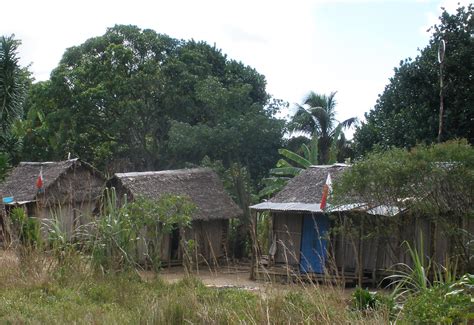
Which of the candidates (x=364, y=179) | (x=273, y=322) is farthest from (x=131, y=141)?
(x=273, y=322)

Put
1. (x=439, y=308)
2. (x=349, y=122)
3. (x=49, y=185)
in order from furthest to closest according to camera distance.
Answer: (x=349, y=122) → (x=49, y=185) → (x=439, y=308)

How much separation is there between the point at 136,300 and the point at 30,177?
Result: 1460 centimetres

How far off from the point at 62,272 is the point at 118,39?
16400mm

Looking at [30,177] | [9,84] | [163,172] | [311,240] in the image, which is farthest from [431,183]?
[30,177]

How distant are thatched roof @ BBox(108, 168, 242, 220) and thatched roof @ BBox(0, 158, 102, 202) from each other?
2.42m

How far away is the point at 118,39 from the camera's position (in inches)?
998

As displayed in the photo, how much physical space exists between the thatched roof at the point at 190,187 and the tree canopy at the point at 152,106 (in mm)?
2022

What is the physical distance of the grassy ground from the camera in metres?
6.16

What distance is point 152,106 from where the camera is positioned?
24.4m

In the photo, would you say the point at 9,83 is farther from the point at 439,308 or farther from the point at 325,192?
the point at 439,308

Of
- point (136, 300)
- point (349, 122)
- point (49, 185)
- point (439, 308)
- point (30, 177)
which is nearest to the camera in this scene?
point (439, 308)

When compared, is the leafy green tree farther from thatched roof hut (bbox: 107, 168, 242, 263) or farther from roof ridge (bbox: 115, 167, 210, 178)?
roof ridge (bbox: 115, 167, 210, 178)

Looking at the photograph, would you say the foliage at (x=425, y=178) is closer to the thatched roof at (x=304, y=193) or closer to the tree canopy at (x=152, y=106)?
the thatched roof at (x=304, y=193)

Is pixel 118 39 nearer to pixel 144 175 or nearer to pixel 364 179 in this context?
pixel 144 175
